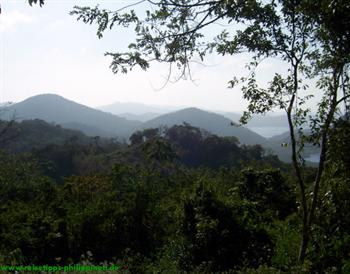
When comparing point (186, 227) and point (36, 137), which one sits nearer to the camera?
point (186, 227)

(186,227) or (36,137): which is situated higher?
(186,227)

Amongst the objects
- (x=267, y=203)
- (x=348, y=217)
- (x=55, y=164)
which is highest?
(x=348, y=217)

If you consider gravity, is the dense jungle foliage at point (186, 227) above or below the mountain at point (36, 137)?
above

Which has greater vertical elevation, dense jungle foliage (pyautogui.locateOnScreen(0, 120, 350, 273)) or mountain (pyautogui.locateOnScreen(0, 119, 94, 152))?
dense jungle foliage (pyautogui.locateOnScreen(0, 120, 350, 273))

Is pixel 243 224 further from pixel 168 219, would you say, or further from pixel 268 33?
pixel 268 33

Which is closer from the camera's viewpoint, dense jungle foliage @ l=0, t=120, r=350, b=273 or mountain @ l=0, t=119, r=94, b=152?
dense jungle foliage @ l=0, t=120, r=350, b=273

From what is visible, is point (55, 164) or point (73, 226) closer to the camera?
point (73, 226)

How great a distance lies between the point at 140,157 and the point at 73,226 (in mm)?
36548

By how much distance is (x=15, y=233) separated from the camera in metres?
9.41

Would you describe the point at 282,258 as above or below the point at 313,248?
below

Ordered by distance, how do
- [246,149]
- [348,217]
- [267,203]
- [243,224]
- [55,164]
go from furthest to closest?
[246,149] → [55,164] → [267,203] → [243,224] → [348,217]

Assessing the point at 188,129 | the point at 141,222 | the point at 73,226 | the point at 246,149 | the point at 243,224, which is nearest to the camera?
the point at 243,224

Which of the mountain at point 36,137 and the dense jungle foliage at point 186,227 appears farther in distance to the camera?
the mountain at point 36,137

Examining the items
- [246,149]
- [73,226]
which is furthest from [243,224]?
[246,149]
